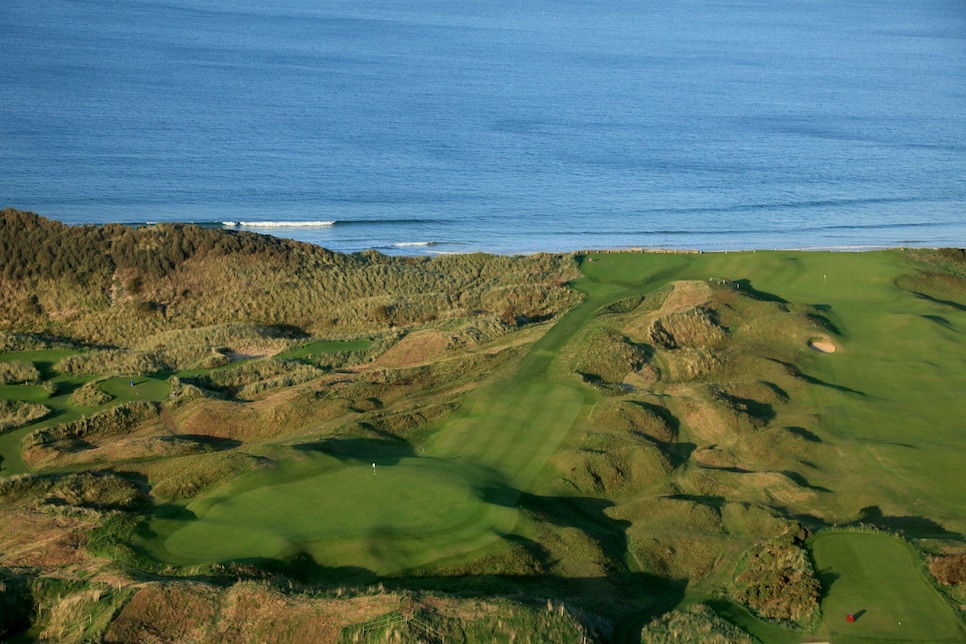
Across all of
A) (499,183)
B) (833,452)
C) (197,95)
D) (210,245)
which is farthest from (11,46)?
(833,452)

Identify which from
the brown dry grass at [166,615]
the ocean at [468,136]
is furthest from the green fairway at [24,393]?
the ocean at [468,136]

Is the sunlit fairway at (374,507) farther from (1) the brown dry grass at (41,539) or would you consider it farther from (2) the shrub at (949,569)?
(2) the shrub at (949,569)

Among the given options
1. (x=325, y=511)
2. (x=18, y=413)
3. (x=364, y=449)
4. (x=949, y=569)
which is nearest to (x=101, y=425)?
(x=18, y=413)

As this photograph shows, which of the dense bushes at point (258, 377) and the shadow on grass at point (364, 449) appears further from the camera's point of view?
the dense bushes at point (258, 377)

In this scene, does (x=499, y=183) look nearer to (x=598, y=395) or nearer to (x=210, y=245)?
(x=210, y=245)

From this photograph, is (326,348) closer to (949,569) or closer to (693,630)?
(693,630)
